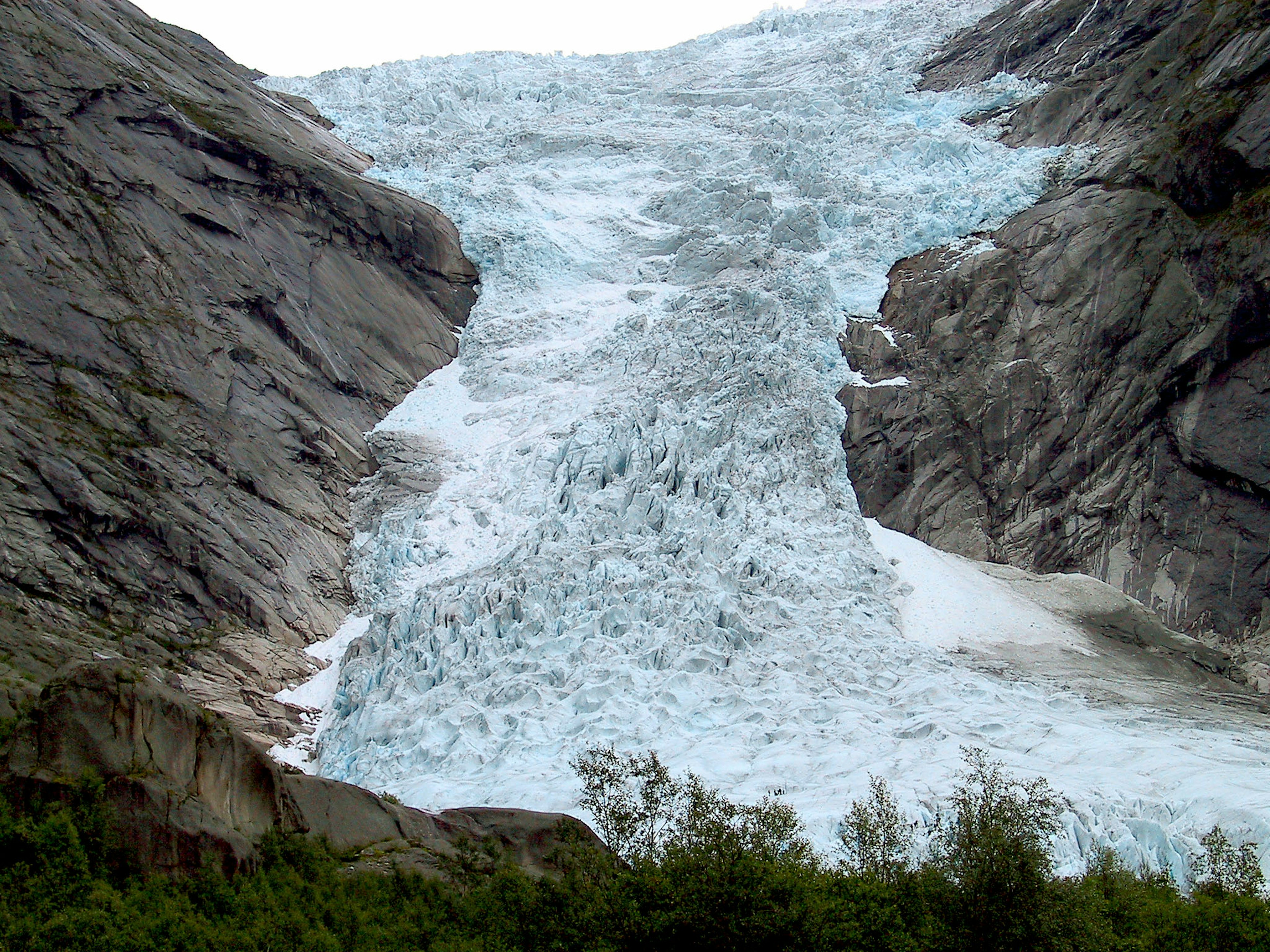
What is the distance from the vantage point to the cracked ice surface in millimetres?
19188

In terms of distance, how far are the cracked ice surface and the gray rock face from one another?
5.45 feet

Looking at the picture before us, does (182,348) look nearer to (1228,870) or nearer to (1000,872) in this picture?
(1000,872)

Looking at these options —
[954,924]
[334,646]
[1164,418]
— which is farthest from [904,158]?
[954,924]

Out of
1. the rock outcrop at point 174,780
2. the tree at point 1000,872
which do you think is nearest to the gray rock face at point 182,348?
the rock outcrop at point 174,780

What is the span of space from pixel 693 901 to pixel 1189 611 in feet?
53.2

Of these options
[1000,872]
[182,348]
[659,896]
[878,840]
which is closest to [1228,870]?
[1000,872]

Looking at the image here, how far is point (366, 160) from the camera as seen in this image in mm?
42094

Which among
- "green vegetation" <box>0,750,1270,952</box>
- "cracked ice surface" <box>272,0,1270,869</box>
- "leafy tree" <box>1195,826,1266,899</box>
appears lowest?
"green vegetation" <box>0,750,1270,952</box>

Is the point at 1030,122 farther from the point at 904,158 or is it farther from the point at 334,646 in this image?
the point at 334,646

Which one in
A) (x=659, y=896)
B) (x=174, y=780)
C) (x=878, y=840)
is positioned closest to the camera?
(x=659, y=896)

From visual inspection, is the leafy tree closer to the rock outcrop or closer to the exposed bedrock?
the rock outcrop

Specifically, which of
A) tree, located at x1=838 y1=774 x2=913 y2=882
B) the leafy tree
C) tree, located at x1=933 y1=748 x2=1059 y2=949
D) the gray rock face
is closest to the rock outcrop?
the gray rock face

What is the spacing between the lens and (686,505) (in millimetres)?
25500

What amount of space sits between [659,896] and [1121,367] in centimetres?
2050
